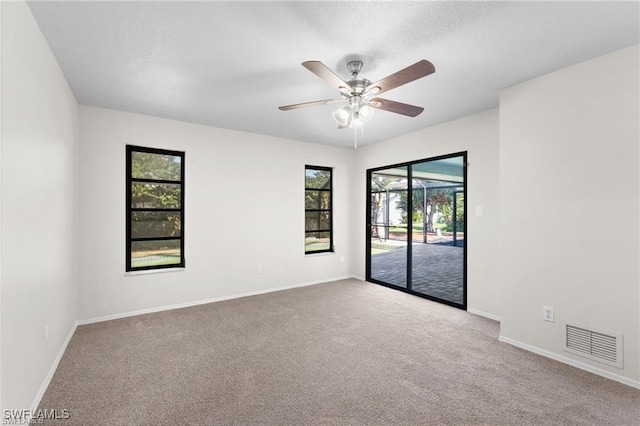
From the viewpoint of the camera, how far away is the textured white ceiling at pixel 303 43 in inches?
74.1

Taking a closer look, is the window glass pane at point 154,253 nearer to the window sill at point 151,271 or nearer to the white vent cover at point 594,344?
the window sill at point 151,271

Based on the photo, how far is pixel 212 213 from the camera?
4355 millimetres

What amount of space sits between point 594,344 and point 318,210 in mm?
4070

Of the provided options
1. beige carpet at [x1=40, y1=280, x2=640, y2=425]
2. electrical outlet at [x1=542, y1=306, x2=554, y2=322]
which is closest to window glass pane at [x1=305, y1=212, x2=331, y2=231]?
beige carpet at [x1=40, y1=280, x2=640, y2=425]

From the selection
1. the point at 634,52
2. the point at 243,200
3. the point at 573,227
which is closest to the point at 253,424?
the point at 573,227

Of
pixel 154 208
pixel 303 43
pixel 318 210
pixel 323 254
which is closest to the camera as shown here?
pixel 303 43

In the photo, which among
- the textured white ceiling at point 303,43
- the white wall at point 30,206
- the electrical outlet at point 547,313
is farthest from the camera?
the electrical outlet at point 547,313

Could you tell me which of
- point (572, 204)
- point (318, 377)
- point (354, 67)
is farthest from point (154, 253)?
point (572, 204)

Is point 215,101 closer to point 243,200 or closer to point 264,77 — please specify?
point 264,77

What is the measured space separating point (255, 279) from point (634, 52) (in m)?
4.80

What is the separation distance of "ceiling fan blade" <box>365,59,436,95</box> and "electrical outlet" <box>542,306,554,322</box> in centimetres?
238

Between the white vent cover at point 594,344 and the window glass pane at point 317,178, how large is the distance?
159 inches

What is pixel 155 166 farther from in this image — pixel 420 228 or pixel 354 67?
pixel 420 228

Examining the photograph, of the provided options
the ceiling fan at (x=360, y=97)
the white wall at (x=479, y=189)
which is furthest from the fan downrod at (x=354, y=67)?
the white wall at (x=479, y=189)
